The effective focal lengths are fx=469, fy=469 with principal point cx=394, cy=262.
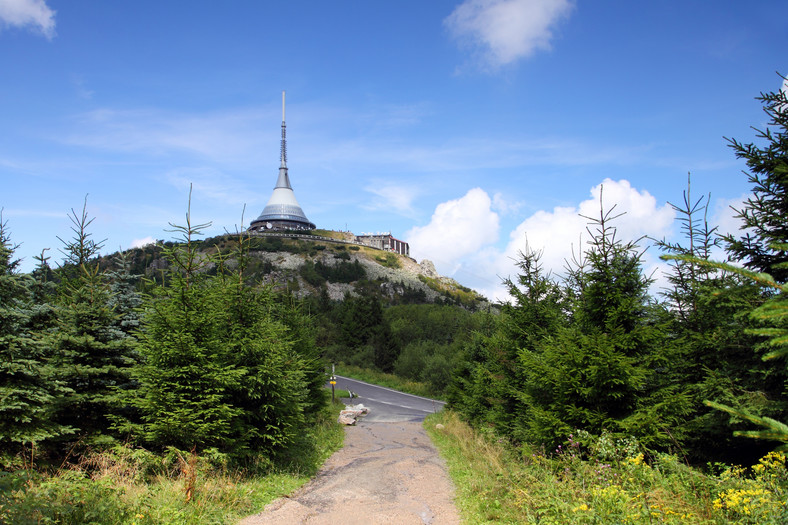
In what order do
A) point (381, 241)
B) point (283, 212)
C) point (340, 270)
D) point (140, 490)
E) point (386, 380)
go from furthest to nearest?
point (381, 241)
point (283, 212)
point (340, 270)
point (386, 380)
point (140, 490)

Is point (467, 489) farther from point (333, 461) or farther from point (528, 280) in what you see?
point (528, 280)

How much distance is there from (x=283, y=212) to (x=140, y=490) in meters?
153

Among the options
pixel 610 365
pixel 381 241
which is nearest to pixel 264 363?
pixel 610 365

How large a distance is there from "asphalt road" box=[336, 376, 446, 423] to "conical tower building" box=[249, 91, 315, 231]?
110 meters

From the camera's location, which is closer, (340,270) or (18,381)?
(18,381)

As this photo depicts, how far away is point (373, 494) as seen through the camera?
9.19 metres

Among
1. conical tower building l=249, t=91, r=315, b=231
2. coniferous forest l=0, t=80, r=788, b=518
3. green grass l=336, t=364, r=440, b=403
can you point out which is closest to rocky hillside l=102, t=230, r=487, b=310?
conical tower building l=249, t=91, r=315, b=231

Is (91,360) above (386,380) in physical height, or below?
above

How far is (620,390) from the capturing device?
8.14 m

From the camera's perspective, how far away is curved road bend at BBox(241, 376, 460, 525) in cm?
759

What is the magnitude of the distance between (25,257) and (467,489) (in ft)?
34.3

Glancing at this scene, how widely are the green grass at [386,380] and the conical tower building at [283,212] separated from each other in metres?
101

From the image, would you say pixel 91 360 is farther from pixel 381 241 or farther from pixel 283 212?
pixel 381 241

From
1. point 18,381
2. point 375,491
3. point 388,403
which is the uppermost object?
point 18,381
